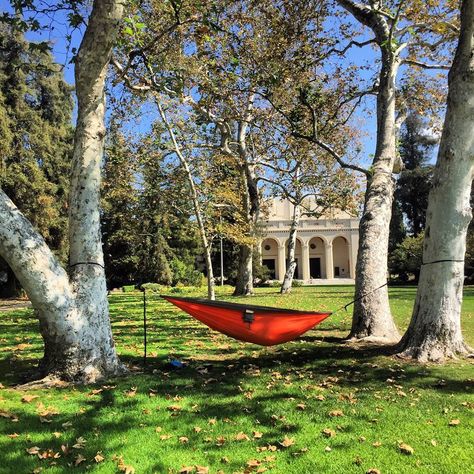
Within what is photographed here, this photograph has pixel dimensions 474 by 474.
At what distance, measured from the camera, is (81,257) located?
18.2 ft

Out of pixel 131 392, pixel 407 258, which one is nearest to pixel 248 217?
pixel 131 392

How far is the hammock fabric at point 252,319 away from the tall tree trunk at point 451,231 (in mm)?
1461

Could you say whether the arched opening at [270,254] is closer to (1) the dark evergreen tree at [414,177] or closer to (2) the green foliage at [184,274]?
(1) the dark evergreen tree at [414,177]

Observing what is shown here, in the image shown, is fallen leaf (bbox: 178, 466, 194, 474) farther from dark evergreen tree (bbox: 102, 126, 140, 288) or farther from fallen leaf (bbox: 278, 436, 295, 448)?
dark evergreen tree (bbox: 102, 126, 140, 288)

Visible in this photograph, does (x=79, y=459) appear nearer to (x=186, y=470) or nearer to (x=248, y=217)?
(x=186, y=470)

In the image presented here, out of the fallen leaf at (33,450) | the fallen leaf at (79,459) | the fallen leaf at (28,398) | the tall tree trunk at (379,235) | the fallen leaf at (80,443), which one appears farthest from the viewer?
the tall tree trunk at (379,235)

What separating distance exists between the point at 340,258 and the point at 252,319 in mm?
57071

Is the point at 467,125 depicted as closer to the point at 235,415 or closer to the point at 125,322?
the point at 235,415

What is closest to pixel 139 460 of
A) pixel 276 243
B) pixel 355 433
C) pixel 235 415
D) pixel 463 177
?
pixel 235 415

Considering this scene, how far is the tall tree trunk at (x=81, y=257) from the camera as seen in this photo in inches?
195

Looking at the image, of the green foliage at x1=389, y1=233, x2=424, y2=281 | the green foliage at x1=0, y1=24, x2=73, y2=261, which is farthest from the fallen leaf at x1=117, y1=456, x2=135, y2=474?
the green foliage at x1=389, y1=233, x2=424, y2=281

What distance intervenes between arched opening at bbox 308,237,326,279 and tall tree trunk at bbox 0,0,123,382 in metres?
56.1

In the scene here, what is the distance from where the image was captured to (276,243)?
59.6 meters

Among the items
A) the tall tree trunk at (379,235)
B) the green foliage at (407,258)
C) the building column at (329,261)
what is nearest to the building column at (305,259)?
the building column at (329,261)
